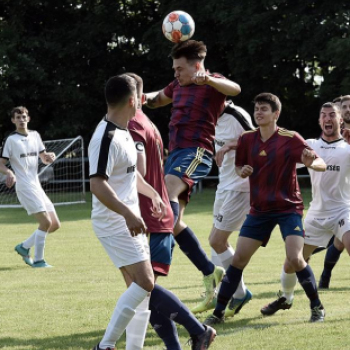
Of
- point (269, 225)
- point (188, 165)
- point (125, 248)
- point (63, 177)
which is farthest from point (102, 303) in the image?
point (63, 177)

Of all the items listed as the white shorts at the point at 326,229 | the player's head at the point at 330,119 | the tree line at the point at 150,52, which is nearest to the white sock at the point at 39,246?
the white shorts at the point at 326,229

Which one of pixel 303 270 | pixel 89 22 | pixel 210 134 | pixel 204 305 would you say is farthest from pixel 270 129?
pixel 89 22

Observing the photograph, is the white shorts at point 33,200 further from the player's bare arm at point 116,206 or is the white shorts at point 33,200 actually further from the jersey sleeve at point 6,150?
the player's bare arm at point 116,206

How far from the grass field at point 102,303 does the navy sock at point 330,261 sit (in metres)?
0.17

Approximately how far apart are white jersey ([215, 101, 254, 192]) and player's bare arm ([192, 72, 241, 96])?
1.00m

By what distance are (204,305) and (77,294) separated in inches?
67.7

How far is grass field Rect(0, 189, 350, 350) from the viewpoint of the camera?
6.39m

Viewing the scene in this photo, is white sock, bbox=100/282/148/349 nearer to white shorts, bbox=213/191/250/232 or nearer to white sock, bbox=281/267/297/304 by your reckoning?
white sock, bbox=281/267/297/304

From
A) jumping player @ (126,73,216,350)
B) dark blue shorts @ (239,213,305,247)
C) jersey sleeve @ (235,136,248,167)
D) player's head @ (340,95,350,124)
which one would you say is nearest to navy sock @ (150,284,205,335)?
jumping player @ (126,73,216,350)

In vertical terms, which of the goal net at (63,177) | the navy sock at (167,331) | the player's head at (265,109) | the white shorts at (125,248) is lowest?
the goal net at (63,177)

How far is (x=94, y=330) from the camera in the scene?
690 centimetres

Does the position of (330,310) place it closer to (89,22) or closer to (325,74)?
(325,74)

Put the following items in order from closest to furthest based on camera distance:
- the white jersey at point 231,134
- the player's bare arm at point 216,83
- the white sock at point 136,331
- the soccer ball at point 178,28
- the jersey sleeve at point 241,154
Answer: the white sock at point 136,331 → the player's bare arm at point 216,83 → the jersey sleeve at point 241,154 → the soccer ball at point 178,28 → the white jersey at point 231,134

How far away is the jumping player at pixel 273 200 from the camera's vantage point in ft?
23.2
